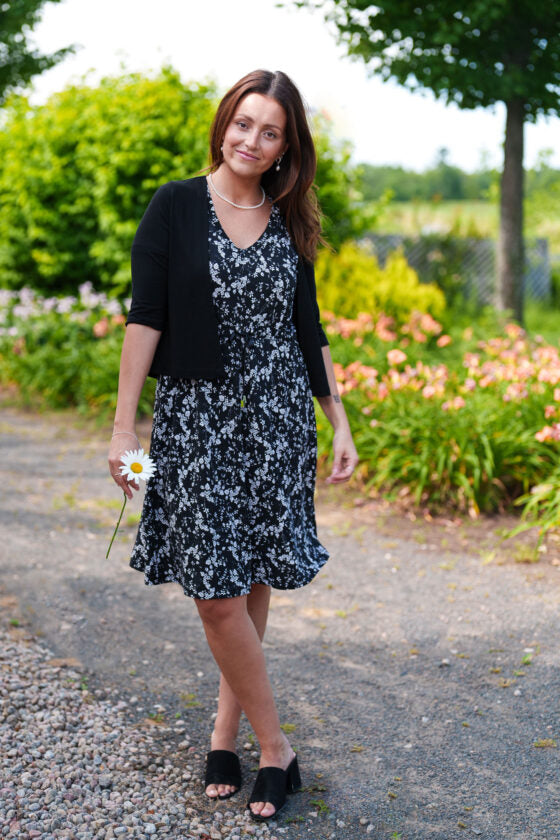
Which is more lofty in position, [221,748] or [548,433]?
[548,433]

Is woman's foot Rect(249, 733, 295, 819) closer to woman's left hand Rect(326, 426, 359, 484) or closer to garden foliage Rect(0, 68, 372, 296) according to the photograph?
woman's left hand Rect(326, 426, 359, 484)

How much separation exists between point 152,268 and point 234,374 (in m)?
0.33

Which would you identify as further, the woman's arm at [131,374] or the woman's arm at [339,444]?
the woman's arm at [339,444]

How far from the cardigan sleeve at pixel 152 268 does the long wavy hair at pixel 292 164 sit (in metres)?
0.27

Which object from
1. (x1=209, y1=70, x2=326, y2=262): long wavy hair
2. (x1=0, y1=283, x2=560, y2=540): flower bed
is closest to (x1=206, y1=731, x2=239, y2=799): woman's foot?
(x1=209, y1=70, x2=326, y2=262): long wavy hair

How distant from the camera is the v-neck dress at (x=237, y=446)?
2051mm

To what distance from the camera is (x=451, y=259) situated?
1192 centimetres

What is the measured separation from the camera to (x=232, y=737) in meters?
2.36

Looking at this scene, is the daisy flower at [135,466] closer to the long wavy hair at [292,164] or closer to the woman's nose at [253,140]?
the long wavy hair at [292,164]

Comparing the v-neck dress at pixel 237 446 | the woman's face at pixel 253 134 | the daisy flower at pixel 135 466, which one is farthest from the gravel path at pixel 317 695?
the woman's face at pixel 253 134

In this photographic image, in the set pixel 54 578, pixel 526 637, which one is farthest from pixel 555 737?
pixel 54 578

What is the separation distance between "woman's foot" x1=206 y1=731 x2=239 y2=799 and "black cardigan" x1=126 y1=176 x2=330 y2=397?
1.05 m

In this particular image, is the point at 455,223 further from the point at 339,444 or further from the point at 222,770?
the point at 222,770

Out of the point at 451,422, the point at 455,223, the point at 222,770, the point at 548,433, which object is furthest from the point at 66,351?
the point at 455,223
